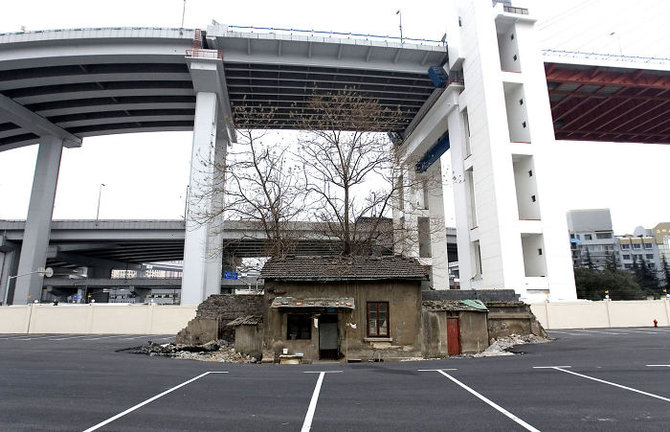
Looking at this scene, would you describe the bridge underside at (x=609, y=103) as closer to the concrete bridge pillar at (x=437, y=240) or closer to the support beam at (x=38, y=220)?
the concrete bridge pillar at (x=437, y=240)

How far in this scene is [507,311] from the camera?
21.2 m

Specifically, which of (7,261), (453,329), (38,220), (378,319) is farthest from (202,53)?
(7,261)

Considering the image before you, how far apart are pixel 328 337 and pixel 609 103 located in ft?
163

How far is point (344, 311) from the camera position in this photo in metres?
16.1

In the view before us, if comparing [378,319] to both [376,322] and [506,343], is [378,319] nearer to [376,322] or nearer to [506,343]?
Result: [376,322]

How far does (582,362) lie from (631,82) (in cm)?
3855

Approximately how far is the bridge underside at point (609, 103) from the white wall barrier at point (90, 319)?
42.0 meters

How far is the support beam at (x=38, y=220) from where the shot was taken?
142ft

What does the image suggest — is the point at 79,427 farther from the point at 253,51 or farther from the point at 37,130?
the point at 37,130

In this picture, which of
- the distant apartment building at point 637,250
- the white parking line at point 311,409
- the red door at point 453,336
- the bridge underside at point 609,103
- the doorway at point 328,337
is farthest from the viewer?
the distant apartment building at point 637,250

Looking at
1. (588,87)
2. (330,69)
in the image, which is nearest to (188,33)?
(330,69)

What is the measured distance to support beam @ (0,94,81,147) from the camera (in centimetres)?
3981

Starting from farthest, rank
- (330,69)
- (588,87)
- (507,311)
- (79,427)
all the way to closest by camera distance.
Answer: (588,87)
(330,69)
(507,311)
(79,427)

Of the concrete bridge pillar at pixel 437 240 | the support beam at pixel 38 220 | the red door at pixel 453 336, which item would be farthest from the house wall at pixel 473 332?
the support beam at pixel 38 220
